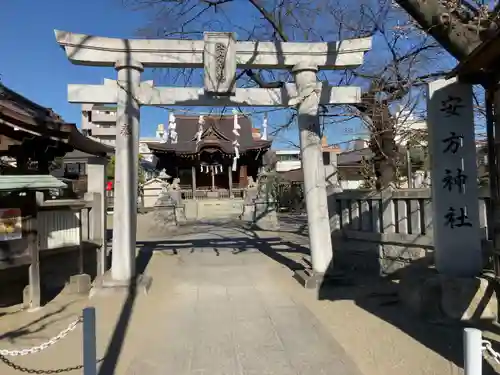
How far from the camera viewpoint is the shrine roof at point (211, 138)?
1297 inches

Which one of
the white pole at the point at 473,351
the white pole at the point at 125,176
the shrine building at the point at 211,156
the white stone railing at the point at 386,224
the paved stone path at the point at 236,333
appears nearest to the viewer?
the white pole at the point at 473,351

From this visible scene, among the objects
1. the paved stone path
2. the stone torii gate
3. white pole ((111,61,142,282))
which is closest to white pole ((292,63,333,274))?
the stone torii gate

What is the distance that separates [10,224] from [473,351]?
6.03m

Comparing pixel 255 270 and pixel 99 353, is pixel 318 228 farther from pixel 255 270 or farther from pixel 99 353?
pixel 99 353

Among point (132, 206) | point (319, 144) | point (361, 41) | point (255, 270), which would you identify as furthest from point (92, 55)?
point (255, 270)

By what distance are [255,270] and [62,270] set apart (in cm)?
395

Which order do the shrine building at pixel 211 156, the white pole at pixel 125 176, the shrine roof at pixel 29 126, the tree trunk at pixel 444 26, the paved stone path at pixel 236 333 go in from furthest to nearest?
the shrine building at pixel 211 156 → the white pole at pixel 125 176 → the shrine roof at pixel 29 126 → the tree trunk at pixel 444 26 → the paved stone path at pixel 236 333

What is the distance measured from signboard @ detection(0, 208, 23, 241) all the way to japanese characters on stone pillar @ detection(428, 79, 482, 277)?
19.3 feet

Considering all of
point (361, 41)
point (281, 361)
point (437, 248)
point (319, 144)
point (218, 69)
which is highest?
point (361, 41)

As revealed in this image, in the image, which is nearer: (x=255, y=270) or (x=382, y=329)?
(x=382, y=329)

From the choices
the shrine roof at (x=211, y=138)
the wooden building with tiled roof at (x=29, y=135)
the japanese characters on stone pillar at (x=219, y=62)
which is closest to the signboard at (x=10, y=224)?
the wooden building with tiled roof at (x=29, y=135)

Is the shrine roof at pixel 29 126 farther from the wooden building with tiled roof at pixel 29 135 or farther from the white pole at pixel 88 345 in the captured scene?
the white pole at pixel 88 345

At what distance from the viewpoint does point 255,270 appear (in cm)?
907

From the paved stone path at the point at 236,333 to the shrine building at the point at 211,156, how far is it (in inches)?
981
